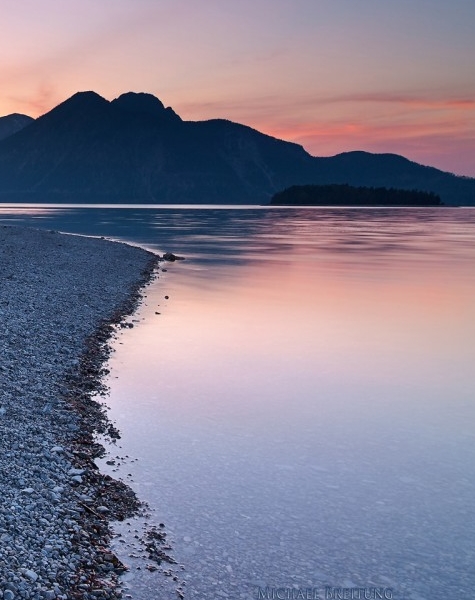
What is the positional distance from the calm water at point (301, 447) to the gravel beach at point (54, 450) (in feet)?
1.61

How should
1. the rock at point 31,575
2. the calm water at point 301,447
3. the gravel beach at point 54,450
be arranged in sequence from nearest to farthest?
1. the rock at point 31,575
2. the gravel beach at point 54,450
3. the calm water at point 301,447

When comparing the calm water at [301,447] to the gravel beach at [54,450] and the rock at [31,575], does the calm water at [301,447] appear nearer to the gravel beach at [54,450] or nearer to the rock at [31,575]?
the gravel beach at [54,450]

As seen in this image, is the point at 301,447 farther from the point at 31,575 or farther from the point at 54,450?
the point at 31,575

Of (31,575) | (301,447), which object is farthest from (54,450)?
(301,447)

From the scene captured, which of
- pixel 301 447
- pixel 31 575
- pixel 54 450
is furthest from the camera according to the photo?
pixel 301 447

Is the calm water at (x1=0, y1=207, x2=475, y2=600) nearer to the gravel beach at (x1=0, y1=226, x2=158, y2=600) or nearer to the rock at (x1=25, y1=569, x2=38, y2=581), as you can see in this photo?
the gravel beach at (x1=0, y1=226, x2=158, y2=600)

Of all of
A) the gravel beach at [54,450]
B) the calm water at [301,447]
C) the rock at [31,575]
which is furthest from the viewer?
the calm water at [301,447]

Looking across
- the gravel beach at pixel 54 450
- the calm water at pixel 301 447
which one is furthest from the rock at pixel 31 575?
the calm water at pixel 301 447

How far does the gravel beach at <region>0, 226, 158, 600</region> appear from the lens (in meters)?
6.20

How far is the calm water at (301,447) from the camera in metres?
6.89

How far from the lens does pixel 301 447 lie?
1015 cm

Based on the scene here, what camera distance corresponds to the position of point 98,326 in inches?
724

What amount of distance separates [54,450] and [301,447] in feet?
12.8

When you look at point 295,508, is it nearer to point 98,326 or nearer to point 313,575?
→ point 313,575
